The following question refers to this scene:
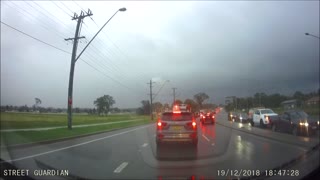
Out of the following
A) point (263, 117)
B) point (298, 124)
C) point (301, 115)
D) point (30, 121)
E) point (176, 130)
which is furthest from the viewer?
point (30, 121)

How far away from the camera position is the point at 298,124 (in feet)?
91.8

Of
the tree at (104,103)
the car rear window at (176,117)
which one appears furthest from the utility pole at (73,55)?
the tree at (104,103)

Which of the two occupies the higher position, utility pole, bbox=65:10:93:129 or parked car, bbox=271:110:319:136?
utility pole, bbox=65:10:93:129

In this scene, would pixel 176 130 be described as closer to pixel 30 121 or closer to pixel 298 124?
pixel 298 124

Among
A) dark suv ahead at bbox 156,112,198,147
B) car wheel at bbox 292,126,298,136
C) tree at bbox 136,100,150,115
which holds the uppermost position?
tree at bbox 136,100,150,115

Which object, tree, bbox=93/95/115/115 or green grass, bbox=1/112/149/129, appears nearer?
green grass, bbox=1/112/149/129

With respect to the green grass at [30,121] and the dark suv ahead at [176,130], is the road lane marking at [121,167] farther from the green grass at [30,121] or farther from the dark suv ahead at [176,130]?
the green grass at [30,121]

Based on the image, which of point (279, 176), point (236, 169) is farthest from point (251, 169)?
point (279, 176)

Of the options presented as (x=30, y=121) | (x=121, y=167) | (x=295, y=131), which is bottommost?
(x=121, y=167)

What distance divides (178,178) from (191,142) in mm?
9142

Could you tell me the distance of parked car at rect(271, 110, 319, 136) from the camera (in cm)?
2755

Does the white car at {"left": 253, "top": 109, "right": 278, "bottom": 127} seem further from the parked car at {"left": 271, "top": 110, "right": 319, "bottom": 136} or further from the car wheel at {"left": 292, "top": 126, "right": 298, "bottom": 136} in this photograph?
the car wheel at {"left": 292, "top": 126, "right": 298, "bottom": 136}

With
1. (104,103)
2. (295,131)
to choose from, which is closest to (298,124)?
(295,131)

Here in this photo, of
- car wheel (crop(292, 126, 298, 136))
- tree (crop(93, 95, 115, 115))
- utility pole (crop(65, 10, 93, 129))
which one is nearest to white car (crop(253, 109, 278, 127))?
car wheel (crop(292, 126, 298, 136))
